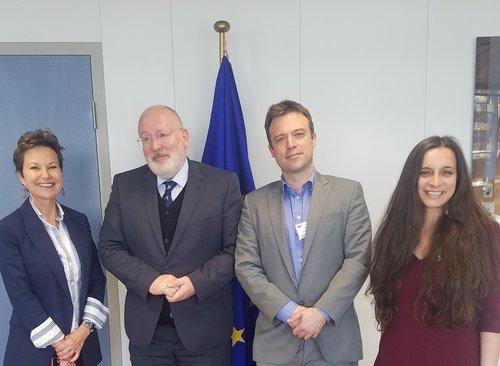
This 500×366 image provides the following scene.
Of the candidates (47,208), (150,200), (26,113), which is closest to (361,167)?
(150,200)

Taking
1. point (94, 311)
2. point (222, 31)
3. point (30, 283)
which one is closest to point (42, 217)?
point (30, 283)

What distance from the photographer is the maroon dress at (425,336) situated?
1.34m

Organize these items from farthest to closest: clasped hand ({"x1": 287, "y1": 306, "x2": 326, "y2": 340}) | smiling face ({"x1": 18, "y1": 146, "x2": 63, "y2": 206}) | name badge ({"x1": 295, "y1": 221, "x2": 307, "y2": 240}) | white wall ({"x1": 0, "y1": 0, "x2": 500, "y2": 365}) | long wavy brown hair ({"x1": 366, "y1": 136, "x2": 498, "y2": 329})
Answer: white wall ({"x1": 0, "y1": 0, "x2": 500, "y2": 365}), smiling face ({"x1": 18, "y1": 146, "x2": 63, "y2": 206}), name badge ({"x1": 295, "y1": 221, "x2": 307, "y2": 240}), clasped hand ({"x1": 287, "y1": 306, "x2": 326, "y2": 340}), long wavy brown hair ({"x1": 366, "y1": 136, "x2": 498, "y2": 329})

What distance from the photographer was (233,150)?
2.30 m

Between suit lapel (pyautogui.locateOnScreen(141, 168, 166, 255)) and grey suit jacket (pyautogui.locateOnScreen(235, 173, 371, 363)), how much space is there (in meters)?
0.37

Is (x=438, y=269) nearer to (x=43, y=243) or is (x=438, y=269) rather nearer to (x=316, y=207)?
(x=316, y=207)

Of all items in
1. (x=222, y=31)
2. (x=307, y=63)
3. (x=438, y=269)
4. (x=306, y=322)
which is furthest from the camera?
(x=307, y=63)

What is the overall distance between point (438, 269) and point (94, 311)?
4.96 ft

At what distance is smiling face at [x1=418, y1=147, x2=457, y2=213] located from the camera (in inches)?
54.7

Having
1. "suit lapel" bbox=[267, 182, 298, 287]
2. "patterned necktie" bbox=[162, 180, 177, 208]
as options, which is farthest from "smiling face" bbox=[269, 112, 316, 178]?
"patterned necktie" bbox=[162, 180, 177, 208]

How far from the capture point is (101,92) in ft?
7.63

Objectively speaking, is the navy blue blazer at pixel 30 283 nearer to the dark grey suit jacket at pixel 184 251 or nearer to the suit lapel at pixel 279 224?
the dark grey suit jacket at pixel 184 251

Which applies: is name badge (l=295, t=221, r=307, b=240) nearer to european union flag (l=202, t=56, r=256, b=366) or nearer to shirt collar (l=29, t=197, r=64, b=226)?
european union flag (l=202, t=56, r=256, b=366)

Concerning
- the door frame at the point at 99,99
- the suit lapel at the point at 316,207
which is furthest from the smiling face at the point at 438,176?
the door frame at the point at 99,99
